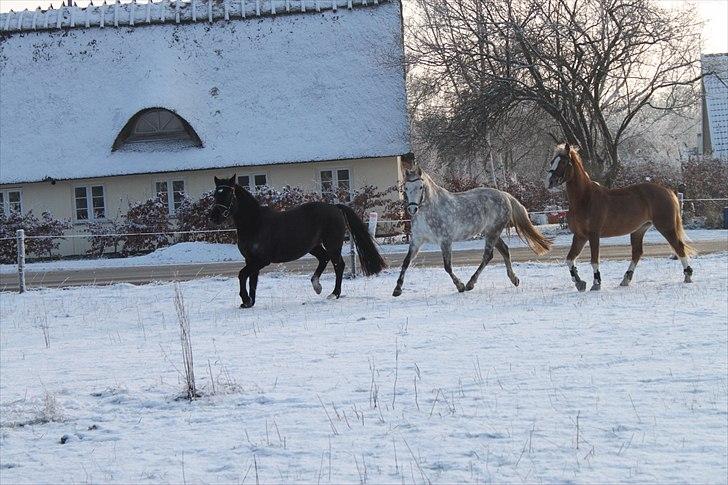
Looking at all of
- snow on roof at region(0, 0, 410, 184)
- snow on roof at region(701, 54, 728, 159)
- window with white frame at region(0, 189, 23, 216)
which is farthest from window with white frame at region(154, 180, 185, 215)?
snow on roof at region(701, 54, 728, 159)

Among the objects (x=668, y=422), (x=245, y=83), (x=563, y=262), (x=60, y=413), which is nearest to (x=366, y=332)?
(x=60, y=413)

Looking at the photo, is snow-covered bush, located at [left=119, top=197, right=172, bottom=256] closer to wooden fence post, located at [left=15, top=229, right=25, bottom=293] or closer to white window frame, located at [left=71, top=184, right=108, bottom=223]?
white window frame, located at [left=71, top=184, right=108, bottom=223]

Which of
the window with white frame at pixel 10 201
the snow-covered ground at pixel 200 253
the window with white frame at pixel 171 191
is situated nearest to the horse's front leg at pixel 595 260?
the snow-covered ground at pixel 200 253

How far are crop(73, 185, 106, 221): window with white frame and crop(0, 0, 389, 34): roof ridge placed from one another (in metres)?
7.55

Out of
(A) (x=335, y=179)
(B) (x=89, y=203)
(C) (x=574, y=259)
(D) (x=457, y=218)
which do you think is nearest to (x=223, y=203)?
(D) (x=457, y=218)

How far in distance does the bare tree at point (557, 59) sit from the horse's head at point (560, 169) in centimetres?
1528

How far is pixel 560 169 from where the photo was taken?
1426 cm

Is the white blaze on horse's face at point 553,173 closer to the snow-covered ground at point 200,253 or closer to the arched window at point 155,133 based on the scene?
the snow-covered ground at point 200,253

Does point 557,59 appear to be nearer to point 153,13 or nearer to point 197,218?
point 197,218

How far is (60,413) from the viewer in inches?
A: 294

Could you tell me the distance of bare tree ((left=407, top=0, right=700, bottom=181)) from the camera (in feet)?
97.3

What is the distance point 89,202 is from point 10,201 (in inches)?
126

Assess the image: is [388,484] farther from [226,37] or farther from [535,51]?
[226,37]

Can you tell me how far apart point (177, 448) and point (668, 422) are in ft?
10.9
